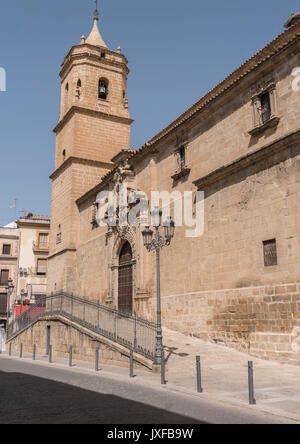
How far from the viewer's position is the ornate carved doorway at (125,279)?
69.0ft

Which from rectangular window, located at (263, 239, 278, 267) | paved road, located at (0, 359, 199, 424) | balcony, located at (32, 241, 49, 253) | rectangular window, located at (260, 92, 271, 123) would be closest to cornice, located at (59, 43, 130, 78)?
rectangular window, located at (260, 92, 271, 123)

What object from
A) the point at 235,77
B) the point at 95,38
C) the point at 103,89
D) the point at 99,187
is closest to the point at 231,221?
the point at 235,77

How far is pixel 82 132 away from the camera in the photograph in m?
29.0

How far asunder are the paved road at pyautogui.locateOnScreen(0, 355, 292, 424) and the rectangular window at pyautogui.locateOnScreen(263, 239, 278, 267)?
5.28 metres

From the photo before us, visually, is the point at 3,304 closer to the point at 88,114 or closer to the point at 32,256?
the point at 32,256

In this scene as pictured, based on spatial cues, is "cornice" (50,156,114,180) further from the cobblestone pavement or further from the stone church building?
the cobblestone pavement

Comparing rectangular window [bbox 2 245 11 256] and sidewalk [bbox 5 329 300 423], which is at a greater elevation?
rectangular window [bbox 2 245 11 256]

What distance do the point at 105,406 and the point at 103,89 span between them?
26671 millimetres

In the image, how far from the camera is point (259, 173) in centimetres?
1350

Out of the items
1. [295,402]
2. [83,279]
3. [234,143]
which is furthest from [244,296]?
[83,279]

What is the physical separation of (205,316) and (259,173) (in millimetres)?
5350

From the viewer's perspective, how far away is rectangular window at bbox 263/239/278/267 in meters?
12.5

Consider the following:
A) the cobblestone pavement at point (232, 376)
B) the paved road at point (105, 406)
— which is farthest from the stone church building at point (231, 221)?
the paved road at point (105, 406)
